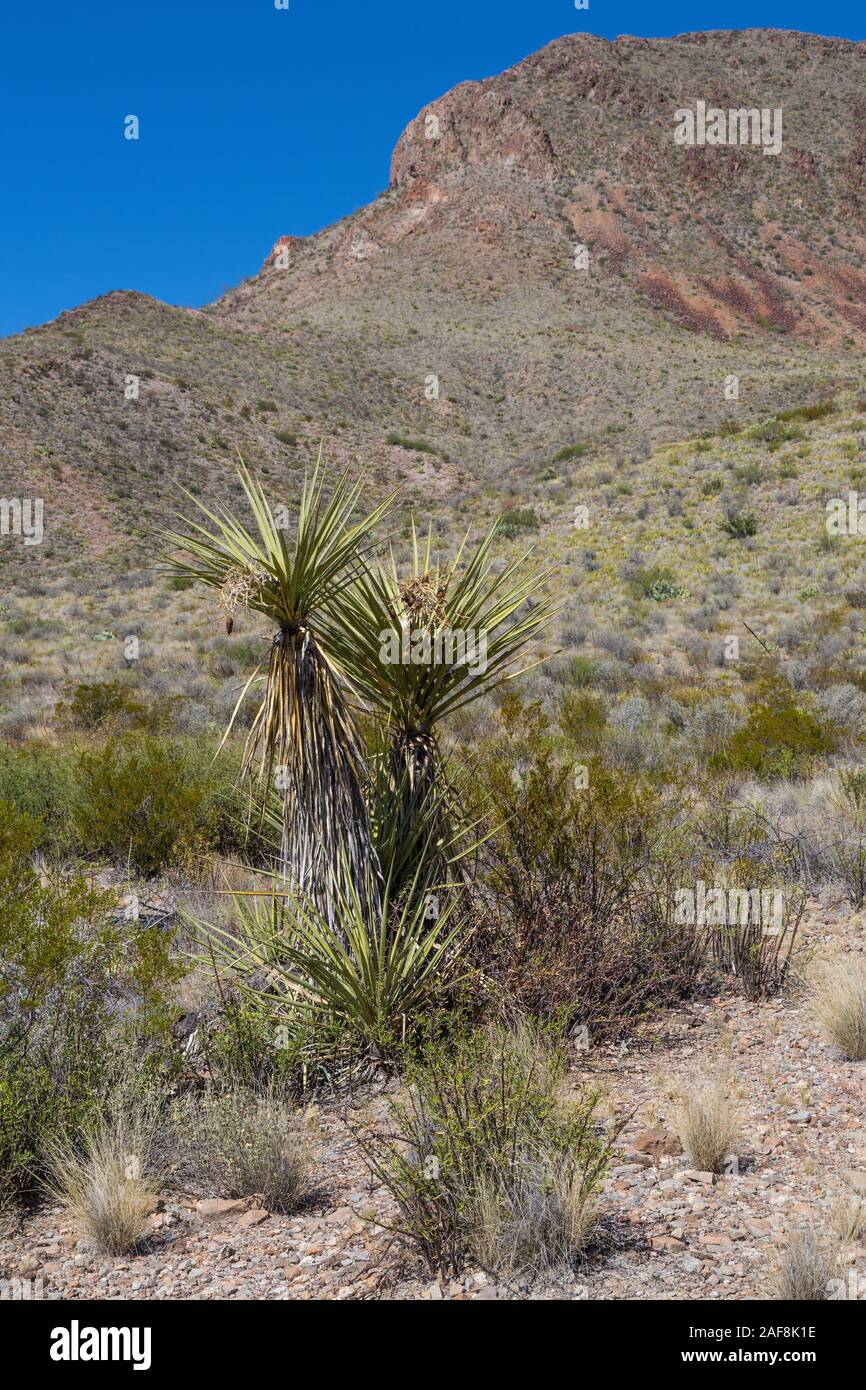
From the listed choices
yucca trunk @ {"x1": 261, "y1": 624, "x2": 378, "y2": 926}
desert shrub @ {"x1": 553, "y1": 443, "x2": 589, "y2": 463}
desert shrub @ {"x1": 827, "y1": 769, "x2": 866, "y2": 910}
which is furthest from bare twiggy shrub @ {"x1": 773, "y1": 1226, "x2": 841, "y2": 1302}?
desert shrub @ {"x1": 553, "y1": 443, "x2": 589, "y2": 463}

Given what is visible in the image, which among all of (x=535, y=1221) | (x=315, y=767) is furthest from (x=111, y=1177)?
(x=315, y=767)

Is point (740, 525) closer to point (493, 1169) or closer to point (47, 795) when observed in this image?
point (47, 795)

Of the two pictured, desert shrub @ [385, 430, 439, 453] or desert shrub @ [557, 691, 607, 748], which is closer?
desert shrub @ [557, 691, 607, 748]

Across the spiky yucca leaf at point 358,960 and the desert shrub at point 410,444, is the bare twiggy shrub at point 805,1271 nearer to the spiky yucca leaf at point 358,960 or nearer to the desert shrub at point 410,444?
the spiky yucca leaf at point 358,960

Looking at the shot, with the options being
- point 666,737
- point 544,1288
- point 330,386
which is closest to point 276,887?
point 544,1288

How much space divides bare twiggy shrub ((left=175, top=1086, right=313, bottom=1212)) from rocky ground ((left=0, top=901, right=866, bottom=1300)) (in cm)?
7

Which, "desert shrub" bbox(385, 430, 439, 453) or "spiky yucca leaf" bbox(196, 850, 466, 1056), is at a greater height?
"desert shrub" bbox(385, 430, 439, 453)

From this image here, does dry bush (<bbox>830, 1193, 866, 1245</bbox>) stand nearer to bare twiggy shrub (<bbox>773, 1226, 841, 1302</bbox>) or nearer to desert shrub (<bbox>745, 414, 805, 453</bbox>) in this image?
bare twiggy shrub (<bbox>773, 1226, 841, 1302</bbox>)

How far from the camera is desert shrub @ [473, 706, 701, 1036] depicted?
4.34 m

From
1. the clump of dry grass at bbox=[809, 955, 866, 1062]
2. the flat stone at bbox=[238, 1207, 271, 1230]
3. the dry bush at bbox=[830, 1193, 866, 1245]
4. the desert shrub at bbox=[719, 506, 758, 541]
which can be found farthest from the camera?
the desert shrub at bbox=[719, 506, 758, 541]

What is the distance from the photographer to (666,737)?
10070 mm

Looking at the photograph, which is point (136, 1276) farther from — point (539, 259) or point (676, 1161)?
point (539, 259)

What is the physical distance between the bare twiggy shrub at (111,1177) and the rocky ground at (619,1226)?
70 mm

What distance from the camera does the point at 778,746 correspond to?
8.55m
